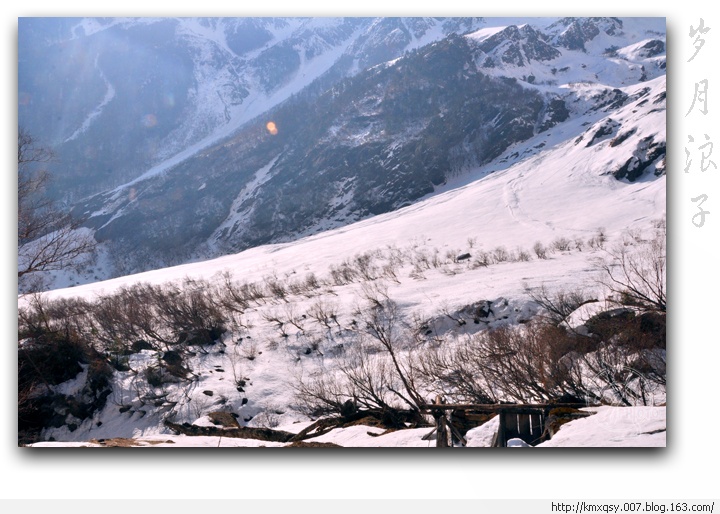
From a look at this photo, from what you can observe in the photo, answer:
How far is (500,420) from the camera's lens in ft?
21.7

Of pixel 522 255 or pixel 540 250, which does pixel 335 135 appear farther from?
pixel 540 250

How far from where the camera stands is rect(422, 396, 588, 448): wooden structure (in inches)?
257

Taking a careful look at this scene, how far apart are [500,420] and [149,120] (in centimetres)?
4411

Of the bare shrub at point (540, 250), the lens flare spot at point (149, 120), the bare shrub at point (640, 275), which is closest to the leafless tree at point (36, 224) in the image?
the bare shrub at point (640, 275)

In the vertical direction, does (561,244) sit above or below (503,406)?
above

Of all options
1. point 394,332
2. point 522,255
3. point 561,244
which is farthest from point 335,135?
point 394,332

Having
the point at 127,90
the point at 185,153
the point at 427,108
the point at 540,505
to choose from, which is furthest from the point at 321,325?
the point at 185,153

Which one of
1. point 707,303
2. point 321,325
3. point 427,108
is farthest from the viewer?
point 427,108

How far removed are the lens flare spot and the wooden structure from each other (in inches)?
1632

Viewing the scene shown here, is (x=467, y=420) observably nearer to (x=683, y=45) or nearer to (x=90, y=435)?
(x=90, y=435)

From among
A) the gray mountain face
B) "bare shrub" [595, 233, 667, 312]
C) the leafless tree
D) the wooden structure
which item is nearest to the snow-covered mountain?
"bare shrub" [595, 233, 667, 312]

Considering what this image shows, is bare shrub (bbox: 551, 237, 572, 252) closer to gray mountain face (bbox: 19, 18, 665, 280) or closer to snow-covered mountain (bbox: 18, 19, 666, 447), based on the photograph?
snow-covered mountain (bbox: 18, 19, 666, 447)

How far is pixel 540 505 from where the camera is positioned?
631cm

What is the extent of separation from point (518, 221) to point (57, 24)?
59.3 feet
